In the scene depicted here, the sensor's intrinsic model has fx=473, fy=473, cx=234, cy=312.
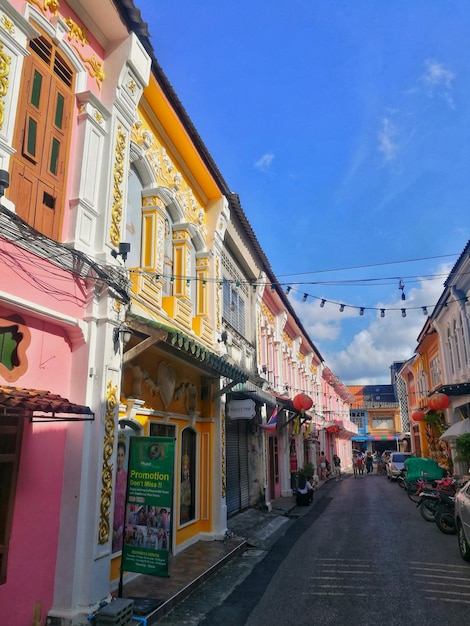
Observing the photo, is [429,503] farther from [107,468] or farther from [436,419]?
[436,419]

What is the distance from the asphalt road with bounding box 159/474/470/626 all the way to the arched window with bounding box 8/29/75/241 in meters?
5.53

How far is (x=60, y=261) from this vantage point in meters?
5.98

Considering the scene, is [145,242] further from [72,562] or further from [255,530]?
[255,530]

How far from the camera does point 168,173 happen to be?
10078mm

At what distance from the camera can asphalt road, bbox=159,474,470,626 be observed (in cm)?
602

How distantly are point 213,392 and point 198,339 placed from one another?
1.40 meters

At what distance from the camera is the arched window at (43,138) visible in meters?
5.85

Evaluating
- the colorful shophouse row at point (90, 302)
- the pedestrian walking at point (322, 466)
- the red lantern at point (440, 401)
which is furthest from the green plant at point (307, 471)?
the colorful shophouse row at point (90, 302)

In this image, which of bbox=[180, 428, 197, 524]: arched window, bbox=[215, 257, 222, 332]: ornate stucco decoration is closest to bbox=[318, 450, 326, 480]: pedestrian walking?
bbox=[215, 257, 222, 332]: ornate stucco decoration

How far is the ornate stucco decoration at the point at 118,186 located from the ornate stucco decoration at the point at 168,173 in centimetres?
92

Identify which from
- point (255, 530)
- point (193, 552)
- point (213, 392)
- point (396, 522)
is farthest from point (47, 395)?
point (396, 522)

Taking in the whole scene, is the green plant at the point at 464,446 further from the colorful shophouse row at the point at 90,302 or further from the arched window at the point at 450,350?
the arched window at the point at 450,350

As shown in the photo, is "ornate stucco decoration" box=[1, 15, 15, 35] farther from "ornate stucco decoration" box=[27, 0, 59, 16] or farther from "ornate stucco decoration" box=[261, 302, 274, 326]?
"ornate stucco decoration" box=[261, 302, 274, 326]

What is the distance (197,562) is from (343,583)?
2.71m
